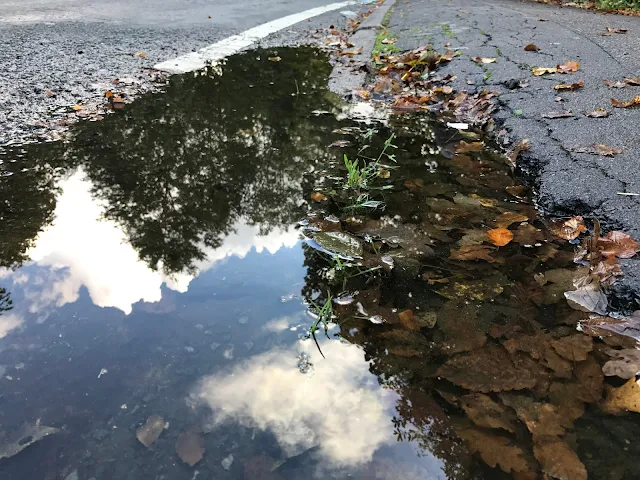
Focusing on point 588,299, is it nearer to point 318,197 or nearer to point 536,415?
point 536,415

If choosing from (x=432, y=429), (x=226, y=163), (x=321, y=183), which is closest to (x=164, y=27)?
(x=226, y=163)

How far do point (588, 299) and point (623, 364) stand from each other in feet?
0.85

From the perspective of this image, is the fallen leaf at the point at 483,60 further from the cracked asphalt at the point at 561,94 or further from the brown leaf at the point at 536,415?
the brown leaf at the point at 536,415

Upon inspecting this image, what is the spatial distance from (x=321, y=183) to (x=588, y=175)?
1180mm

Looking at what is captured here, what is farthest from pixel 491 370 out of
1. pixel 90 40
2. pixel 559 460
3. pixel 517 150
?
pixel 90 40

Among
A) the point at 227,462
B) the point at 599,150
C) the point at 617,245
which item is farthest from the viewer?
the point at 599,150

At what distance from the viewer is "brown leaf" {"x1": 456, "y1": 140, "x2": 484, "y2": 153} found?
2.49 meters

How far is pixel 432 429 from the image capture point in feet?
3.35

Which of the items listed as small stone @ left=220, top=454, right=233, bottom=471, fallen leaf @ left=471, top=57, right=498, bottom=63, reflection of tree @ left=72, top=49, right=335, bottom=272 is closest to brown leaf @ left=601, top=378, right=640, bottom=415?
small stone @ left=220, top=454, right=233, bottom=471

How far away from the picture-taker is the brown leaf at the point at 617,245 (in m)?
1.51

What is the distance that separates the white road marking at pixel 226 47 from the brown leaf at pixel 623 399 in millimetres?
3766

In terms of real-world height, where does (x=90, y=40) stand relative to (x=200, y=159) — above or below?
above

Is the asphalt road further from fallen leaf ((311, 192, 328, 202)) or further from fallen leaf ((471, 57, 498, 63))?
fallen leaf ((471, 57, 498, 63))

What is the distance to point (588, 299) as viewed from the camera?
138 centimetres
